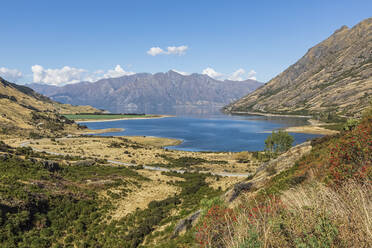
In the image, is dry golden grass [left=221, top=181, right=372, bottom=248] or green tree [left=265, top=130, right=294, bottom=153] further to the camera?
green tree [left=265, top=130, right=294, bottom=153]

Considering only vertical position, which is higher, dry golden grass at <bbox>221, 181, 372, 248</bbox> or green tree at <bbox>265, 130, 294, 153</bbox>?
dry golden grass at <bbox>221, 181, 372, 248</bbox>

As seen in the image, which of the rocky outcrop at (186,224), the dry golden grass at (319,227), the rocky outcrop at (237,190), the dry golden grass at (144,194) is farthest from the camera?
the dry golden grass at (144,194)

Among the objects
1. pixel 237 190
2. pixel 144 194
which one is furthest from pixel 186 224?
pixel 144 194

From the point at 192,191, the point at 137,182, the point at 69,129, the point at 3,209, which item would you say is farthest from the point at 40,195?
the point at 69,129

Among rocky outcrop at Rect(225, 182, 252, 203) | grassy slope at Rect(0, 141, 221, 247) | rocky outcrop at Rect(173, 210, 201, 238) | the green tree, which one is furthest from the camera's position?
the green tree

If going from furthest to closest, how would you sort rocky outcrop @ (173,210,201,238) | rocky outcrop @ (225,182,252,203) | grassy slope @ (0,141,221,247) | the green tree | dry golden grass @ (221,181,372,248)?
the green tree
grassy slope @ (0,141,221,247)
rocky outcrop @ (225,182,252,203)
rocky outcrop @ (173,210,201,238)
dry golden grass @ (221,181,372,248)

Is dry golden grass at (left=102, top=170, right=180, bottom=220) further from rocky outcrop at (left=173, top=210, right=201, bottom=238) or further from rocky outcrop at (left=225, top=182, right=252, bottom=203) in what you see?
rocky outcrop at (left=225, top=182, right=252, bottom=203)

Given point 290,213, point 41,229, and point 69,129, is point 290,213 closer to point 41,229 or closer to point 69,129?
point 41,229

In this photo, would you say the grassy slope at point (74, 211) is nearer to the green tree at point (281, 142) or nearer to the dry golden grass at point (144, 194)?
the dry golden grass at point (144, 194)

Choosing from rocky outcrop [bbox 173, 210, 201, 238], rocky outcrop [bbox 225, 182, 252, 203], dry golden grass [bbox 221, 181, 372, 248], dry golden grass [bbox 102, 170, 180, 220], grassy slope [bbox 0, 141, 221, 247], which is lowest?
dry golden grass [bbox 102, 170, 180, 220]

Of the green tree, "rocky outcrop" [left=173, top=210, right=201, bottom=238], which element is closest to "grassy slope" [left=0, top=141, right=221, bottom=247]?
"rocky outcrop" [left=173, top=210, right=201, bottom=238]

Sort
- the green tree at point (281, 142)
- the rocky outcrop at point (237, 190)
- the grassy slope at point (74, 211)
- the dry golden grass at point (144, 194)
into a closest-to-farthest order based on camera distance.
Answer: the rocky outcrop at point (237, 190) → the grassy slope at point (74, 211) → the dry golden grass at point (144, 194) → the green tree at point (281, 142)

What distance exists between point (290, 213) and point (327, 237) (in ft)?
6.13

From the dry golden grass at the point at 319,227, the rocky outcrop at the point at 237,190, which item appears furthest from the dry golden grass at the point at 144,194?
the dry golden grass at the point at 319,227
